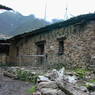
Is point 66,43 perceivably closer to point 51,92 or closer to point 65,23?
point 65,23

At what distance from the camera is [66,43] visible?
12945 millimetres

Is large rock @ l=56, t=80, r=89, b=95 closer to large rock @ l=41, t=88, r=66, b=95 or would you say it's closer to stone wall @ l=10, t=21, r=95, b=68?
large rock @ l=41, t=88, r=66, b=95

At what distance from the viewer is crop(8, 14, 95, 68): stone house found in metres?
11.5

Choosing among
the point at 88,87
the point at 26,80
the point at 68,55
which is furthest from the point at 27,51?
the point at 88,87

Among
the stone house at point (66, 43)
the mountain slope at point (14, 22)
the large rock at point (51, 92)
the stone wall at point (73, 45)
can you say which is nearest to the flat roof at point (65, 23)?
the stone house at point (66, 43)

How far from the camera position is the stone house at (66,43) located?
11.5 metres

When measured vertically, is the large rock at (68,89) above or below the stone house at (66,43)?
below

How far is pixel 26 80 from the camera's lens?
10.2 metres

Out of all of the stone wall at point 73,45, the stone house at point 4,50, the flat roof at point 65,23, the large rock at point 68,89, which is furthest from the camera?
the stone house at point 4,50

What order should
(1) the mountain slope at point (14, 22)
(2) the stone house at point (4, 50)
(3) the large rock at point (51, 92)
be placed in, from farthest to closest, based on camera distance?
1. (1) the mountain slope at point (14, 22)
2. (2) the stone house at point (4, 50)
3. (3) the large rock at point (51, 92)

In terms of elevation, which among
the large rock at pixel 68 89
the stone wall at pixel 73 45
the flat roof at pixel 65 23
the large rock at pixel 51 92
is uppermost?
the flat roof at pixel 65 23

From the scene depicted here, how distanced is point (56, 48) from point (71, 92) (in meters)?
8.09

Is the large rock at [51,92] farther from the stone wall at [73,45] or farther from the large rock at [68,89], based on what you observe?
the stone wall at [73,45]

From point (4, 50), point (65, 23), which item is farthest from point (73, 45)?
point (4, 50)
